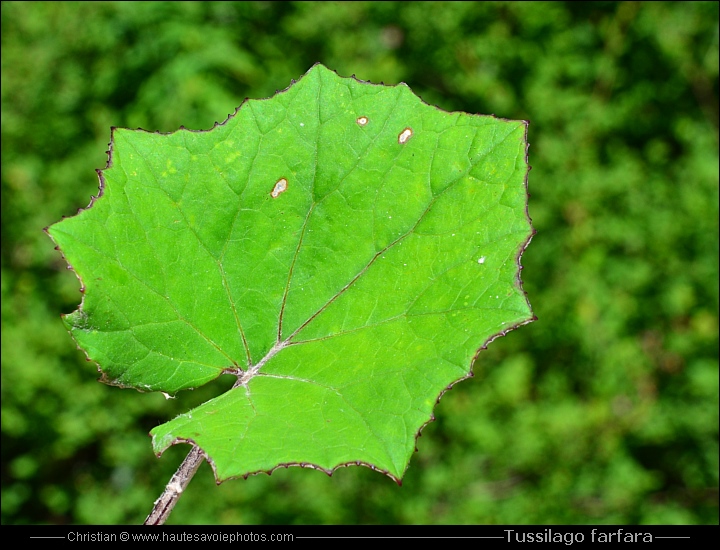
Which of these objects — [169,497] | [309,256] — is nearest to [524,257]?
[309,256]

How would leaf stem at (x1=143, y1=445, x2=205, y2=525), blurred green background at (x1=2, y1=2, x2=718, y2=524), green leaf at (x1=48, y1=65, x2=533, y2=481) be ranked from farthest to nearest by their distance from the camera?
blurred green background at (x1=2, y1=2, x2=718, y2=524)
green leaf at (x1=48, y1=65, x2=533, y2=481)
leaf stem at (x1=143, y1=445, x2=205, y2=525)

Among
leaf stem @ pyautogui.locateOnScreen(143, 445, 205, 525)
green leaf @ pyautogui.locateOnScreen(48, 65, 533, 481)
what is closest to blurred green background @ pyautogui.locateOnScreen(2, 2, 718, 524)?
green leaf @ pyautogui.locateOnScreen(48, 65, 533, 481)

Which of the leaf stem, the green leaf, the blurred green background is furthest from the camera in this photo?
the blurred green background

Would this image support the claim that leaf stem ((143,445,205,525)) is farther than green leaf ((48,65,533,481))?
No

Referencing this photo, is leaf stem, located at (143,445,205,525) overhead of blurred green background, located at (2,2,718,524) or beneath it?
overhead

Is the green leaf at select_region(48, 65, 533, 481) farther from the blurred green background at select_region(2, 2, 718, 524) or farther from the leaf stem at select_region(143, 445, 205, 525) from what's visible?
the blurred green background at select_region(2, 2, 718, 524)

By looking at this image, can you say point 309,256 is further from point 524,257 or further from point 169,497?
point 524,257

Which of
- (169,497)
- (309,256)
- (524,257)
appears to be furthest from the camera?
(524,257)
